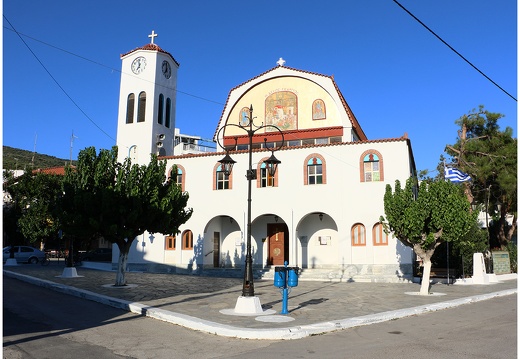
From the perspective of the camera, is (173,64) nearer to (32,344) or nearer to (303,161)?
(303,161)

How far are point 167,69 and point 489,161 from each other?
21858 millimetres

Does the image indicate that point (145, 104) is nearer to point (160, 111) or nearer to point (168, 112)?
point (160, 111)

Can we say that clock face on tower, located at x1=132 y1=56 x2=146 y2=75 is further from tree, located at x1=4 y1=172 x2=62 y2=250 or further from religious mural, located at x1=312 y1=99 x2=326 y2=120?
religious mural, located at x1=312 y1=99 x2=326 y2=120

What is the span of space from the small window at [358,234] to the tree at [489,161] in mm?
9376

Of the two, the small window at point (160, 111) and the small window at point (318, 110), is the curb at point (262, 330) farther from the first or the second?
the small window at point (160, 111)

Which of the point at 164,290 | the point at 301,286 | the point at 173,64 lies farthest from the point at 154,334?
the point at 173,64

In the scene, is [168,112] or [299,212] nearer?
[299,212]

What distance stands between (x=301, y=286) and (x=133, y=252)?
1290cm

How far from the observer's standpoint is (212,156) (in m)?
27.5

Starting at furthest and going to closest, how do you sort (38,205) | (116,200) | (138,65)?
A: (38,205)
(138,65)
(116,200)

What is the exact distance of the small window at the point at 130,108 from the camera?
29281mm

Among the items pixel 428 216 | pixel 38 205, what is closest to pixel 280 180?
pixel 428 216

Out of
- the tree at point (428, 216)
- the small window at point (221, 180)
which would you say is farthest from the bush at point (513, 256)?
the small window at point (221, 180)

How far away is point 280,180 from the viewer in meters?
25.9
